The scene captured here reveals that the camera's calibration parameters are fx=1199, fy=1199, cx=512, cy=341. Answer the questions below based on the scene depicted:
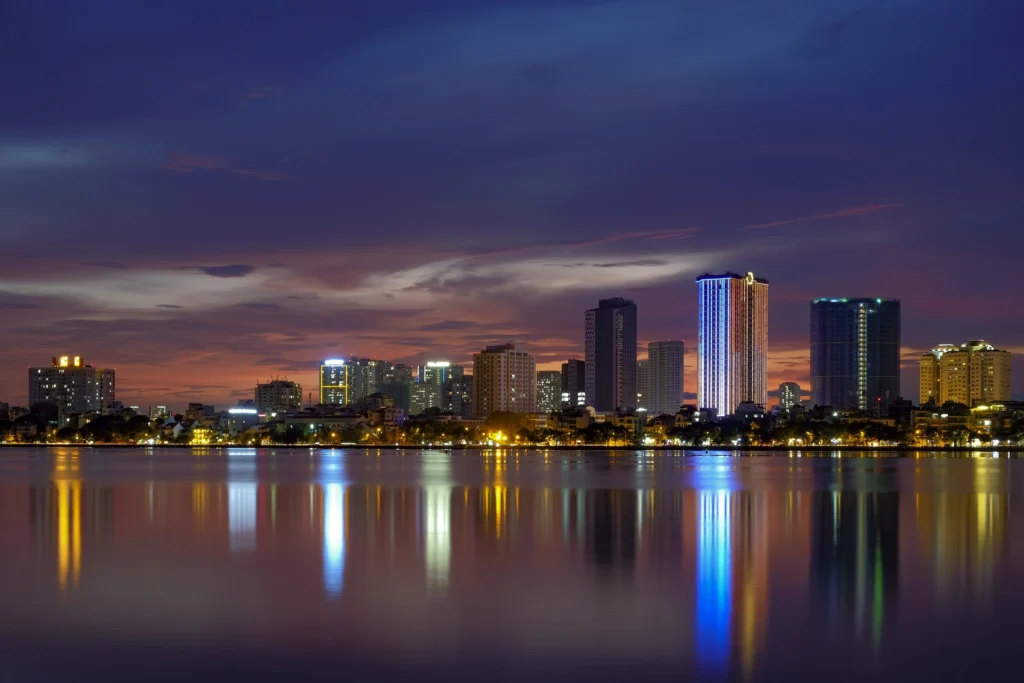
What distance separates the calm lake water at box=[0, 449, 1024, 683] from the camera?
18234 mm

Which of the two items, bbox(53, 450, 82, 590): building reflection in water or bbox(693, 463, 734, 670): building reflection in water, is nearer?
bbox(693, 463, 734, 670): building reflection in water

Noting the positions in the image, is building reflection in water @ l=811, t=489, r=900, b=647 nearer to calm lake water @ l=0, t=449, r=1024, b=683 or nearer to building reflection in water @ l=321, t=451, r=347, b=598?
calm lake water @ l=0, t=449, r=1024, b=683

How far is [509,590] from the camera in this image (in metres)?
25.6

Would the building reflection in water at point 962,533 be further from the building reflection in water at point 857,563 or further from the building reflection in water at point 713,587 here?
the building reflection in water at point 713,587

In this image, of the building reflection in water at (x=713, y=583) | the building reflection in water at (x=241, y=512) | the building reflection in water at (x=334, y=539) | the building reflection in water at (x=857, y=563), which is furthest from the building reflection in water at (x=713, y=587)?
the building reflection in water at (x=241, y=512)

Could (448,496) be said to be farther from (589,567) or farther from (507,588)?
(507,588)

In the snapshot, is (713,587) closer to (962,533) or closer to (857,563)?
(857,563)

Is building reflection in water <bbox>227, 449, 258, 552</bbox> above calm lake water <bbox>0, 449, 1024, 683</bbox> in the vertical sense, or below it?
below

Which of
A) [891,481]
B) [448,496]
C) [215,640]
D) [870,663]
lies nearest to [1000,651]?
[870,663]

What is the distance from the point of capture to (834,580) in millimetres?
27750

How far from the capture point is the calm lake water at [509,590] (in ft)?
59.8

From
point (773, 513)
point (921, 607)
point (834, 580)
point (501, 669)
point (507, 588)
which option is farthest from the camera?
point (773, 513)

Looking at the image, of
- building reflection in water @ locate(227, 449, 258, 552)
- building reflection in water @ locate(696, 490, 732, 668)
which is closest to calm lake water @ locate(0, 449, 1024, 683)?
building reflection in water @ locate(696, 490, 732, 668)

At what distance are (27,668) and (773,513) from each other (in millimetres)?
34189
